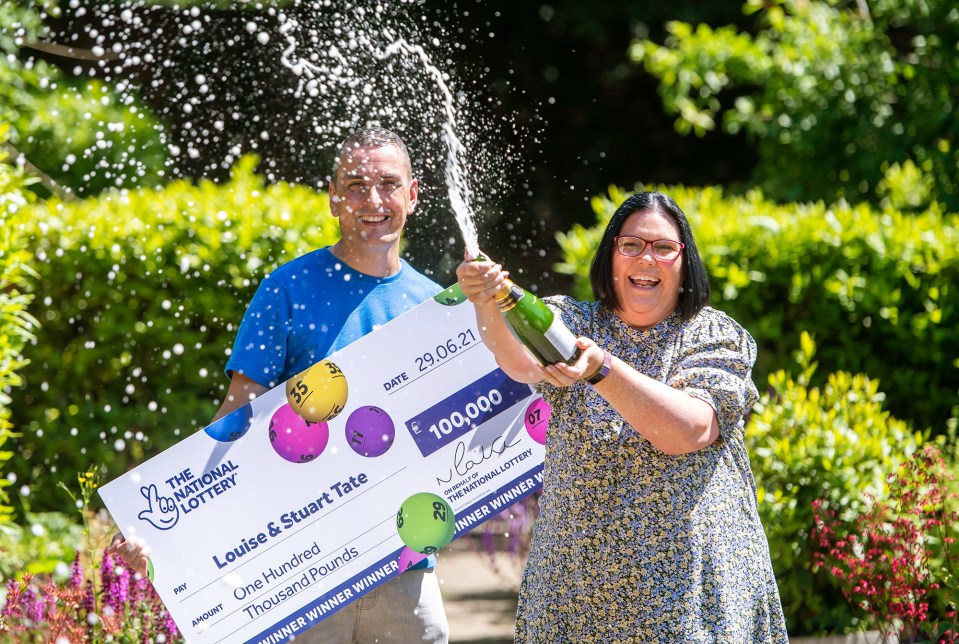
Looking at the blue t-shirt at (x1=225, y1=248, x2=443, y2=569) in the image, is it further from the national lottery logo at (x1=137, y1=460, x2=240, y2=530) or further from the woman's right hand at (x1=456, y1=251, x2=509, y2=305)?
the woman's right hand at (x1=456, y1=251, x2=509, y2=305)

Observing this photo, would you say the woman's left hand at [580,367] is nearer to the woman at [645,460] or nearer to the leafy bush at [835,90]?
the woman at [645,460]

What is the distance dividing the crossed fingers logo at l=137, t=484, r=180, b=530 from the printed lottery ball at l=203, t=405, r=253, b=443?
0.62ft

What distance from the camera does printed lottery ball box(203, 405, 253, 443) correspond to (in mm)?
2639

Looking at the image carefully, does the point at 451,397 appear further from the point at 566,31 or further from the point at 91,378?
the point at 566,31

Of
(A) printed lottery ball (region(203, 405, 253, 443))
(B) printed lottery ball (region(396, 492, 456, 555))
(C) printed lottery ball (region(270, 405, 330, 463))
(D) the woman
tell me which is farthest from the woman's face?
(A) printed lottery ball (region(203, 405, 253, 443))

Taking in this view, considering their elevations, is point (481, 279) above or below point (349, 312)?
below

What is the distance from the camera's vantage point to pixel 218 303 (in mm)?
5406

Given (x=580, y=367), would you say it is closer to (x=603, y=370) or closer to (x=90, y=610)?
(x=603, y=370)

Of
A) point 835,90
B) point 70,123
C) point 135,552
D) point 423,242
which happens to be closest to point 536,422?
point 135,552

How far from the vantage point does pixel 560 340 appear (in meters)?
2.10

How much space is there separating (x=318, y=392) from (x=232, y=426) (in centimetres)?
23

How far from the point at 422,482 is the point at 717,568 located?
32.6 inches

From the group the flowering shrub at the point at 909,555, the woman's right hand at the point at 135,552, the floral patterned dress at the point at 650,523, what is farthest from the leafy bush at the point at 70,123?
the flowering shrub at the point at 909,555

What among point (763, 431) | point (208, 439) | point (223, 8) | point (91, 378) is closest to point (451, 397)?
point (208, 439)
